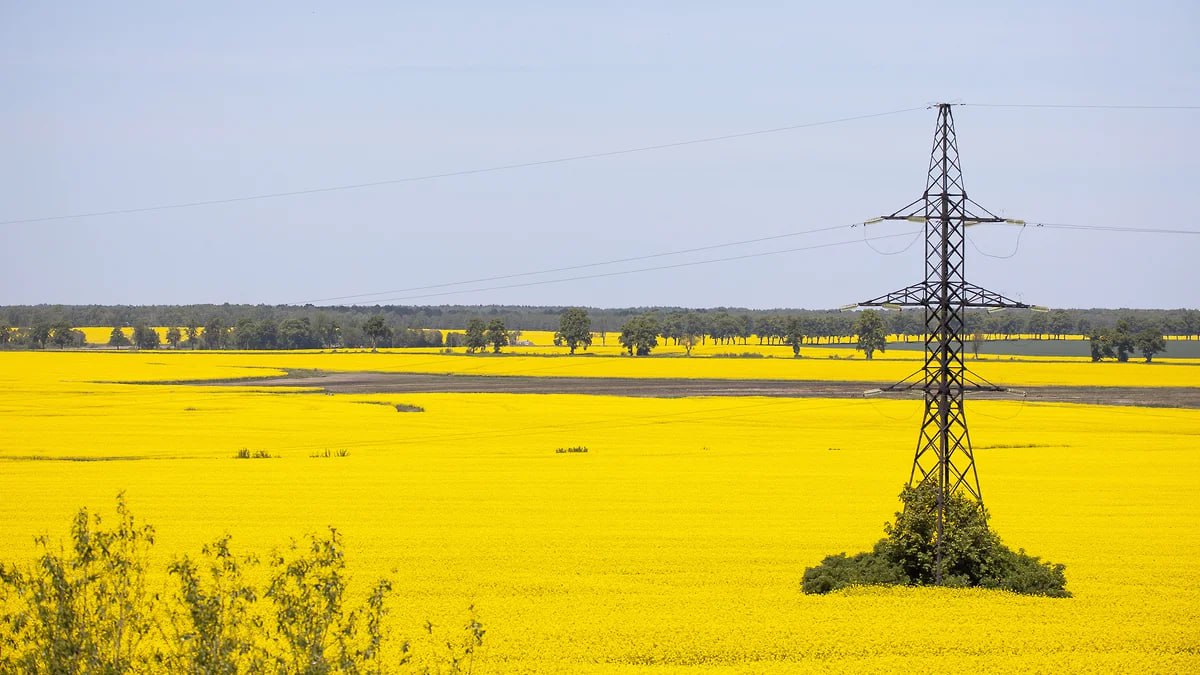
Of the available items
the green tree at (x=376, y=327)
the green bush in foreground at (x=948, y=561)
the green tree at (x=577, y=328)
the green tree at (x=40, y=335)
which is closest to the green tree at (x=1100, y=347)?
the green tree at (x=577, y=328)

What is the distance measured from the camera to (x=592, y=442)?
169 feet

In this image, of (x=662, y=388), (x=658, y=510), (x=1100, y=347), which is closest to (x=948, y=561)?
(x=658, y=510)

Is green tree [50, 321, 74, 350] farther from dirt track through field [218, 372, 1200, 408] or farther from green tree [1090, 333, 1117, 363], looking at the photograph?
green tree [1090, 333, 1117, 363]

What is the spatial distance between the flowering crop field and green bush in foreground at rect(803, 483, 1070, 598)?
1.35ft

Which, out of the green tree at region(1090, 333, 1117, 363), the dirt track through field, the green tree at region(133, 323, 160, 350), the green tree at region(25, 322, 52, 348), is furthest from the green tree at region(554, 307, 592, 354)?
the green tree at region(25, 322, 52, 348)

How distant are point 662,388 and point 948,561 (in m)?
67.9

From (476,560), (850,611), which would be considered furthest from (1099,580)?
(476,560)

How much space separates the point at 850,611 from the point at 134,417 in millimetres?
49163

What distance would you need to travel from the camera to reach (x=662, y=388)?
8900 centimetres

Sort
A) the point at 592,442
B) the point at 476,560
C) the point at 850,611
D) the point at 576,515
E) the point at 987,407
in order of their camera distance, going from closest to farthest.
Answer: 1. the point at 850,611
2. the point at 476,560
3. the point at 576,515
4. the point at 592,442
5. the point at 987,407

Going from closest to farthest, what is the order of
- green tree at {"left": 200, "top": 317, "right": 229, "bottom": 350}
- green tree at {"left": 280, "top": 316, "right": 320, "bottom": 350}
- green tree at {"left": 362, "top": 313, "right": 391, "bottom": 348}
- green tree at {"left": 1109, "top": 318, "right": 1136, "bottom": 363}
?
green tree at {"left": 1109, "top": 318, "right": 1136, "bottom": 363}, green tree at {"left": 362, "top": 313, "right": 391, "bottom": 348}, green tree at {"left": 280, "top": 316, "right": 320, "bottom": 350}, green tree at {"left": 200, "top": 317, "right": 229, "bottom": 350}

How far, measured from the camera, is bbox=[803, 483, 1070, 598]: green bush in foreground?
20.8 meters

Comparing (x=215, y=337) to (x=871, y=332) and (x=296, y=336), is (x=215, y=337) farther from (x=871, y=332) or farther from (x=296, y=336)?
(x=871, y=332)

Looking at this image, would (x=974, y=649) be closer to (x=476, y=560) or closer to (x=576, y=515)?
(x=476, y=560)
